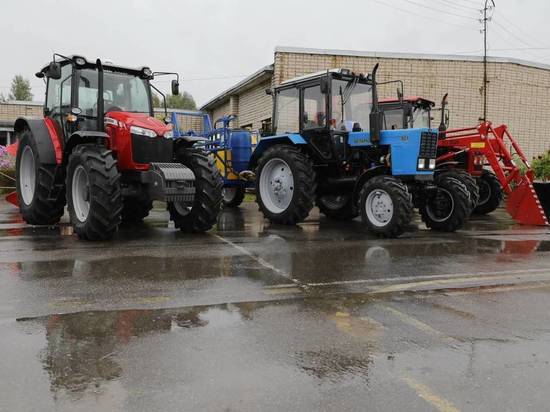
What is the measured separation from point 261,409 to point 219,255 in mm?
3999

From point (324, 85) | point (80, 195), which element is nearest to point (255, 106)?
point (324, 85)

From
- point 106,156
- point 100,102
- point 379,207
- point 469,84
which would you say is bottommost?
point 379,207

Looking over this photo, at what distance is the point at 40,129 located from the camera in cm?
848

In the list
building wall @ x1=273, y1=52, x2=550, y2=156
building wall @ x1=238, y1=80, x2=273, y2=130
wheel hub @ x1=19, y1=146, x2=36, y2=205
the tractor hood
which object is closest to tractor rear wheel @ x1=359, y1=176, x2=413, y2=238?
the tractor hood

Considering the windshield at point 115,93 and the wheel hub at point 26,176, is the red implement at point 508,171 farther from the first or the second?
the wheel hub at point 26,176

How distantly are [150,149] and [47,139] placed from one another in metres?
1.88

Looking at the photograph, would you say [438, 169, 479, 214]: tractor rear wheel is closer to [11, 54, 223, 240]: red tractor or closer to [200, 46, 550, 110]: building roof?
[11, 54, 223, 240]: red tractor

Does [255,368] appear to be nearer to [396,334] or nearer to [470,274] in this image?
[396,334]

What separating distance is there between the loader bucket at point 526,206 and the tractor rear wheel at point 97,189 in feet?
25.8

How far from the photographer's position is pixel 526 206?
10.8 meters

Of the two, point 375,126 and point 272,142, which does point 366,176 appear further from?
point 272,142

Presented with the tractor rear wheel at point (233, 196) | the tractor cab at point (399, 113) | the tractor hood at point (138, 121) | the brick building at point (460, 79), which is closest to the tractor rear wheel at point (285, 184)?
the tractor hood at point (138, 121)

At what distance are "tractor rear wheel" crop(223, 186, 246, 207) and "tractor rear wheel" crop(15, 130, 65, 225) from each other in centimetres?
511

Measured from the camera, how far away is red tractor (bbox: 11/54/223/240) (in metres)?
7.21
